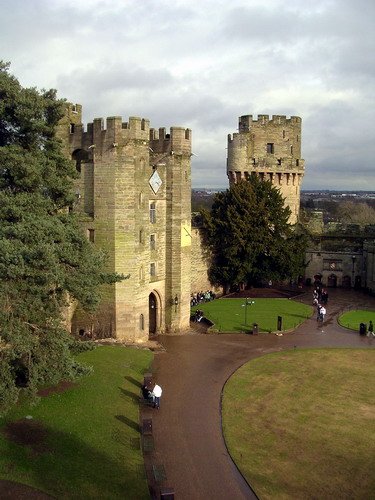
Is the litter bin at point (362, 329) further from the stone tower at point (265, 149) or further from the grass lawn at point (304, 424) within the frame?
the stone tower at point (265, 149)

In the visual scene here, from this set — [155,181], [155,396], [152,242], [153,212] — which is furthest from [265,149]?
[155,396]

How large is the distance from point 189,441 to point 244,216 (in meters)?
27.0

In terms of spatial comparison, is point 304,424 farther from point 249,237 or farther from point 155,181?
point 249,237

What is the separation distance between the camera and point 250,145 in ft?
164

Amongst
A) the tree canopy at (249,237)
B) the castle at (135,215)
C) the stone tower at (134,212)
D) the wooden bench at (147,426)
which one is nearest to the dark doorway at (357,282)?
the tree canopy at (249,237)

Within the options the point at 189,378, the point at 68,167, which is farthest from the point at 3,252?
the point at 189,378

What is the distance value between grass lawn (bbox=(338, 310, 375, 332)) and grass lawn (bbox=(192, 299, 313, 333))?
2448 mm

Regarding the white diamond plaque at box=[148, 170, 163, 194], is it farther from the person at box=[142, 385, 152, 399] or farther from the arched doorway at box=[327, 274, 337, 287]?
the arched doorway at box=[327, 274, 337, 287]

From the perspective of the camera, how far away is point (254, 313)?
37.6 m

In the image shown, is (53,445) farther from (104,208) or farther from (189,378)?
(104,208)

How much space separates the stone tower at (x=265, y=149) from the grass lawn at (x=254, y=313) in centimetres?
1325

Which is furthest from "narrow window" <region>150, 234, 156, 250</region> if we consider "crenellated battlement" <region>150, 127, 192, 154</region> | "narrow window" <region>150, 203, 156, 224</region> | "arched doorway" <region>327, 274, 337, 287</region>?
"arched doorway" <region>327, 274, 337, 287</region>

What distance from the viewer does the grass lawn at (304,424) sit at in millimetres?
16172

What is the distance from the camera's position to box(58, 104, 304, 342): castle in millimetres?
29031
